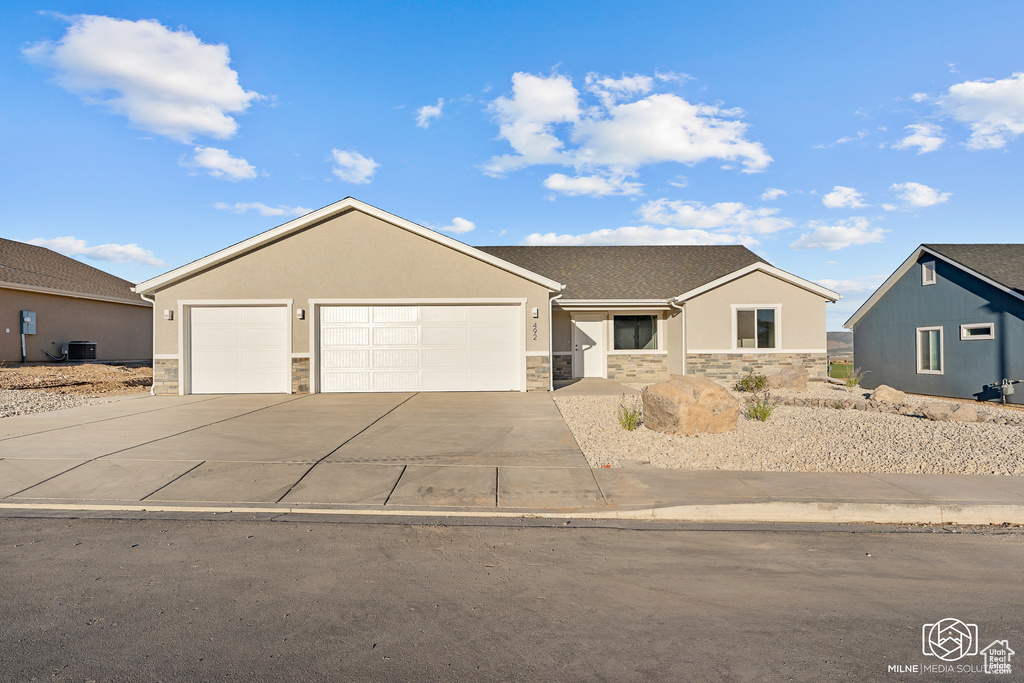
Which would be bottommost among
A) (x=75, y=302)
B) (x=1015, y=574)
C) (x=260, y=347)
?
(x=1015, y=574)

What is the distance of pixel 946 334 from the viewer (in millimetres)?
16797

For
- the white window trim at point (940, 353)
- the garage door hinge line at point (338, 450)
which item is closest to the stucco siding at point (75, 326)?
the garage door hinge line at point (338, 450)

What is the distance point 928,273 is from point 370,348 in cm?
1670

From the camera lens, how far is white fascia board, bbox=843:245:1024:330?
48.7ft

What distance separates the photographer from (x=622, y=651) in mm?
3270

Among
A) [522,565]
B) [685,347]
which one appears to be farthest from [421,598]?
[685,347]

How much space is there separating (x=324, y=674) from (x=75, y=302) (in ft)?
92.6

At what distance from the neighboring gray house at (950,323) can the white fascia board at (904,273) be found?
1.0 inches

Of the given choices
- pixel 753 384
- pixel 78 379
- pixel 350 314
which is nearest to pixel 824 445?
pixel 753 384

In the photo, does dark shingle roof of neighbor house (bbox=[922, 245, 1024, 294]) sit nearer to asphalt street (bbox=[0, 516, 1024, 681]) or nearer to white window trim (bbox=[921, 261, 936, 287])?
white window trim (bbox=[921, 261, 936, 287])

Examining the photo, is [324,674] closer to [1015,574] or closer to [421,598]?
[421,598]

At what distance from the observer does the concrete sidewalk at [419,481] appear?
5.80m

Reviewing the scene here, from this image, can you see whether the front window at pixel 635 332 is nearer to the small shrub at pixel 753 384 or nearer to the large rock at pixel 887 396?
the small shrub at pixel 753 384

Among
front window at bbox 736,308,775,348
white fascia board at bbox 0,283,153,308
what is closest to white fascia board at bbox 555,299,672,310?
front window at bbox 736,308,775,348
